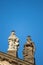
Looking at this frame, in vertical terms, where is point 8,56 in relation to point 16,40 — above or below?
below

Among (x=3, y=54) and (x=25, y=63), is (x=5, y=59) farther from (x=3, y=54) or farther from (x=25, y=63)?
(x=25, y=63)

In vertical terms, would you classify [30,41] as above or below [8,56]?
above

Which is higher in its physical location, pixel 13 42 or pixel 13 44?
pixel 13 42

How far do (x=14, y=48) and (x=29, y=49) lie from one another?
132 cm

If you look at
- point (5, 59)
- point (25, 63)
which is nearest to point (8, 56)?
point (5, 59)

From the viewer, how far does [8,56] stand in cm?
1920

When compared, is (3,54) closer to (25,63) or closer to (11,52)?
(11,52)

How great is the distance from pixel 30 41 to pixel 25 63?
226 cm

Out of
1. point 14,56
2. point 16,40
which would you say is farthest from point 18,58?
point 16,40

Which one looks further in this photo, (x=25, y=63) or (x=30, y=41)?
(x=30, y=41)

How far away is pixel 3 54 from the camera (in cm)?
1928

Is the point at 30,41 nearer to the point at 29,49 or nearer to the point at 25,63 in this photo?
the point at 29,49

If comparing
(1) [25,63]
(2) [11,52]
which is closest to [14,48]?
(2) [11,52]

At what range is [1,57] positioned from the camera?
19.3 metres
